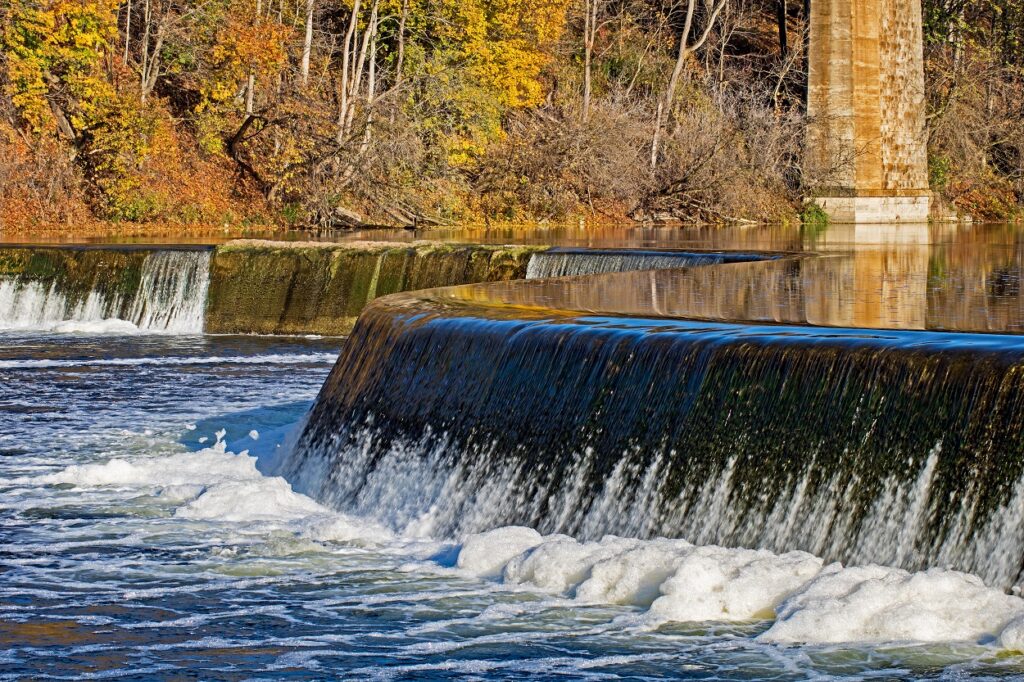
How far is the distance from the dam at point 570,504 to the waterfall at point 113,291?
854 cm

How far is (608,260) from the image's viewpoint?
21734 mm

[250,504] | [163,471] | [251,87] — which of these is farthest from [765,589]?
[251,87]

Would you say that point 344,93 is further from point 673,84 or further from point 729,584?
point 729,584

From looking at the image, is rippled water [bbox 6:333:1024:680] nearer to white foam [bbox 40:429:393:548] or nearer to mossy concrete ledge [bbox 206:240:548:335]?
white foam [bbox 40:429:393:548]

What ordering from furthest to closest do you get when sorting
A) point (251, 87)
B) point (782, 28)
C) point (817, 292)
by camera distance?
1. point (782, 28)
2. point (251, 87)
3. point (817, 292)

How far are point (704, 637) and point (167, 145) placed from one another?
94.9 ft

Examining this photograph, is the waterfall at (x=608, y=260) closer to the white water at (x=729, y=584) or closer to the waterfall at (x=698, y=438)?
the waterfall at (x=698, y=438)

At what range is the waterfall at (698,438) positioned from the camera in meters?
7.60

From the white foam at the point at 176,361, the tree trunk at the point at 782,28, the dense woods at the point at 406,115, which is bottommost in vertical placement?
the white foam at the point at 176,361

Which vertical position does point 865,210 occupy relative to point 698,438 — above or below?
above

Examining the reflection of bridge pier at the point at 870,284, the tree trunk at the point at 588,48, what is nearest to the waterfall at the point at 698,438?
the reflection of bridge pier at the point at 870,284

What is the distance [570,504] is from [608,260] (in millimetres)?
12740

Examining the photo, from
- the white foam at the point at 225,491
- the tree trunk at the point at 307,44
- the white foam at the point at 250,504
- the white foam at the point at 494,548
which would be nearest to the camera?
the white foam at the point at 494,548

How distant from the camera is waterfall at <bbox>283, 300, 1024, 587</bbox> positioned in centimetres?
760
